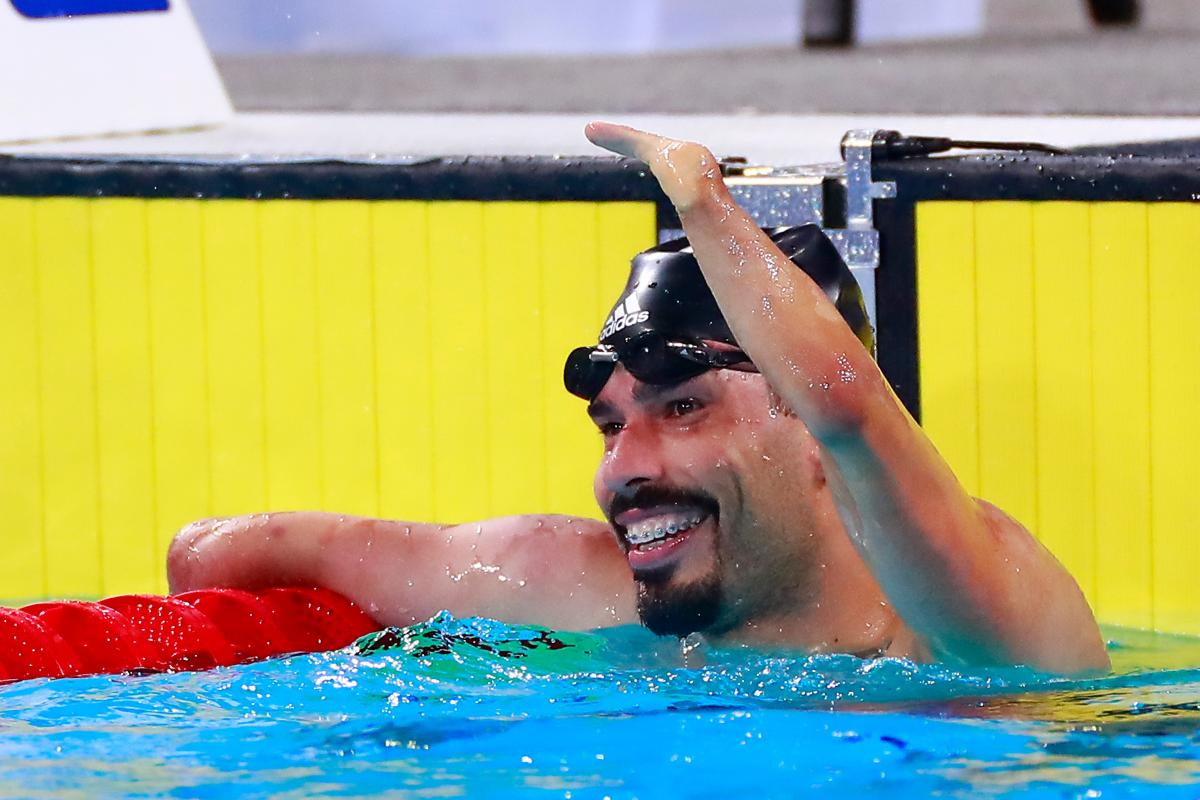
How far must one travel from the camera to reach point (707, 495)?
227 centimetres

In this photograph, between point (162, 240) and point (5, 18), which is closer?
point (162, 240)

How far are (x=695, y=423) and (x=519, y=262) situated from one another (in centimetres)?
89

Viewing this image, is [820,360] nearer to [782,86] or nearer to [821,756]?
[821,756]

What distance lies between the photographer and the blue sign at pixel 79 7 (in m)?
3.71

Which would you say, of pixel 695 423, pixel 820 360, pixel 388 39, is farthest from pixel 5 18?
pixel 388 39

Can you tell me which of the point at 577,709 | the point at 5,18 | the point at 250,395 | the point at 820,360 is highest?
the point at 5,18

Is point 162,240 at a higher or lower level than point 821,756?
higher

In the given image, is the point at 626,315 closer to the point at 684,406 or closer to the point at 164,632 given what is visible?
the point at 684,406

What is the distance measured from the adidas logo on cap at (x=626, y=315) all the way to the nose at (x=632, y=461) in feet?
0.37

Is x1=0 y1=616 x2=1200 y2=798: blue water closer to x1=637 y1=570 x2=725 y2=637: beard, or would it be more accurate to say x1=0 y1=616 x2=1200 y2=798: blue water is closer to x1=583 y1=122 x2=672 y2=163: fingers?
x1=637 y1=570 x2=725 y2=637: beard

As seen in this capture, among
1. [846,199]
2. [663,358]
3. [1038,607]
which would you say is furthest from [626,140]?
[846,199]

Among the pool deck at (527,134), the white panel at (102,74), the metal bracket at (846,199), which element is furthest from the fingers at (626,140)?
the white panel at (102,74)

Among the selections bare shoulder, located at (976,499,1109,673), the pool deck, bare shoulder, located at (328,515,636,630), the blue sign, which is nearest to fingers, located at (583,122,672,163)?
bare shoulder, located at (976,499,1109,673)

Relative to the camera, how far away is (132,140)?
3639 millimetres
